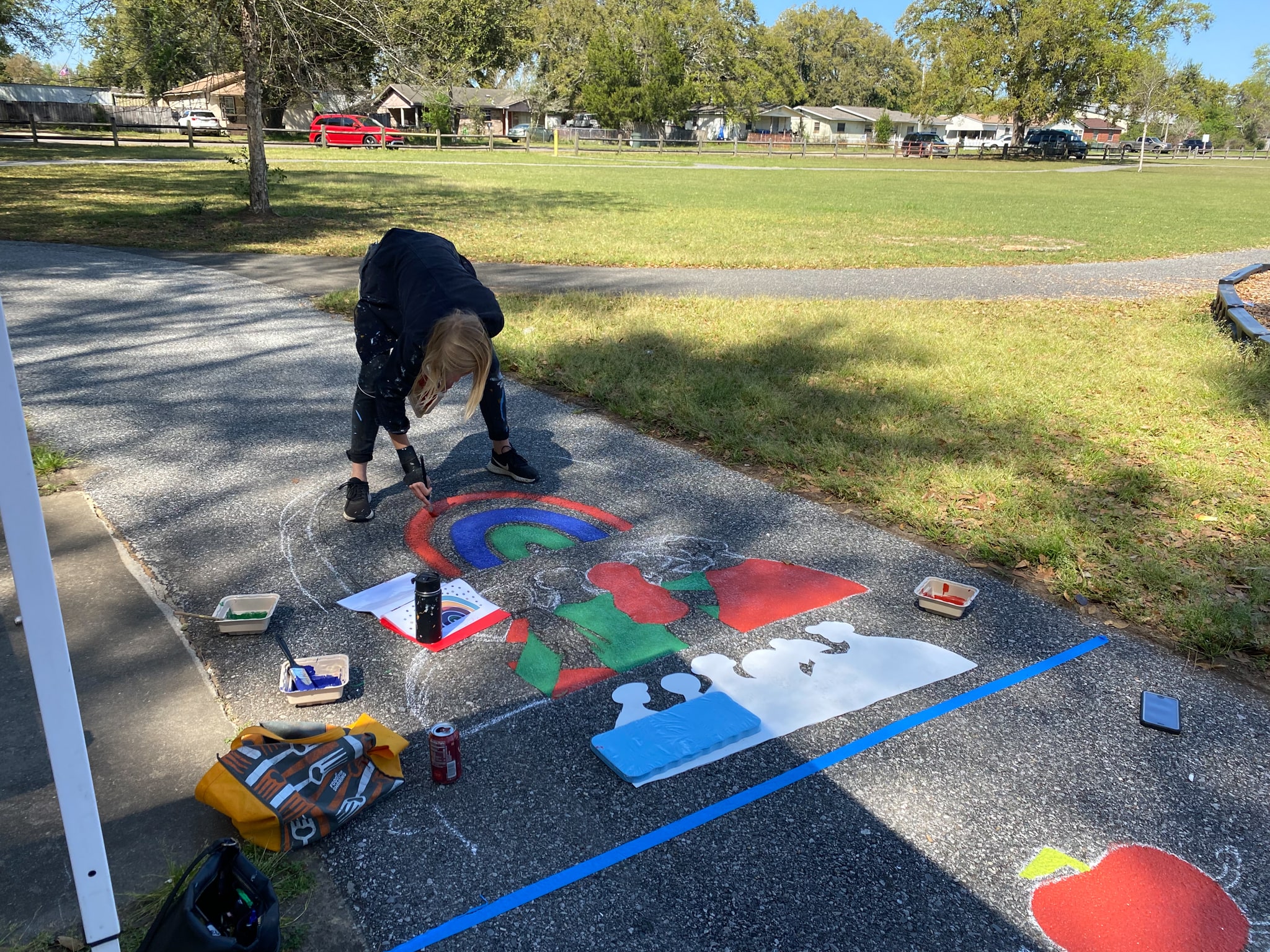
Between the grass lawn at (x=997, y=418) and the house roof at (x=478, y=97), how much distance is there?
58060mm

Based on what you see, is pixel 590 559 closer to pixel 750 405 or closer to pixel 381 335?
pixel 381 335

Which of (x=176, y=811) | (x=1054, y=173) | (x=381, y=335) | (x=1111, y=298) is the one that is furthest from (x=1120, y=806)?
(x=1054, y=173)

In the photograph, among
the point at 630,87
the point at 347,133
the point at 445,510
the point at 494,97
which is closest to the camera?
the point at 445,510

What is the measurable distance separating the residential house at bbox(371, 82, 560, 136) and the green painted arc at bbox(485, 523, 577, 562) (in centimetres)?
5833

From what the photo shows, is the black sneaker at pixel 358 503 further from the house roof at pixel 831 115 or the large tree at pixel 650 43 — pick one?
the house roof at pixel 831 115

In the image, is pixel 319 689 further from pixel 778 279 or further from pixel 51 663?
pixel 778 279

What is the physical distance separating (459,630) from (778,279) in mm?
8748

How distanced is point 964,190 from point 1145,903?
28.2m

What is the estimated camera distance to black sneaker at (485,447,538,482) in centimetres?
457

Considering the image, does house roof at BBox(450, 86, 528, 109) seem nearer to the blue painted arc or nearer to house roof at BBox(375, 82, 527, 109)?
house roof at BBox(375, 82, 527, 109)

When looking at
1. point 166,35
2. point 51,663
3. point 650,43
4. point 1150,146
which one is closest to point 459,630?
point 51,663

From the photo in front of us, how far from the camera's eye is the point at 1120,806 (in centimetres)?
247

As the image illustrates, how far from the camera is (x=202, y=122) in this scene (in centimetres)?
4947

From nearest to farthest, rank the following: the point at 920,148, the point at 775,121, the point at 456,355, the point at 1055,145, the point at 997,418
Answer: the point at 456,355, the point at 997,418, the point at 1055,145, the point at 920,148, the point at 775,121
